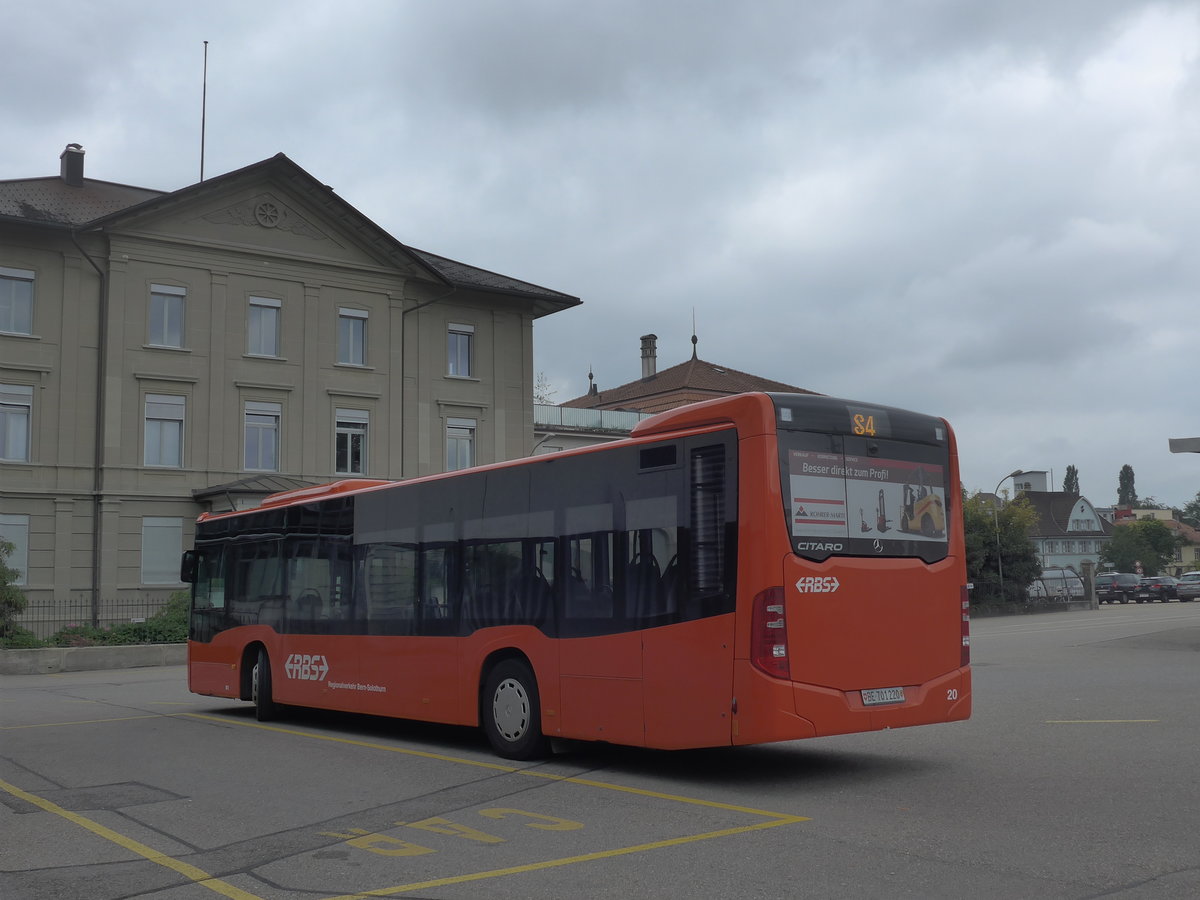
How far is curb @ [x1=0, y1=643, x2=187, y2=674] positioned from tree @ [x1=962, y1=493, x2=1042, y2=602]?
3583 centimetres

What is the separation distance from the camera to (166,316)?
38500mm

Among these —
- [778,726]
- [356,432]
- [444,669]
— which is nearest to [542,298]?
[356,432]

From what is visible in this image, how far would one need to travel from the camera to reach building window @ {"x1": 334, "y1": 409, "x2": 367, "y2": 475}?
41.3m

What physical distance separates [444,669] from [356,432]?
30.1m

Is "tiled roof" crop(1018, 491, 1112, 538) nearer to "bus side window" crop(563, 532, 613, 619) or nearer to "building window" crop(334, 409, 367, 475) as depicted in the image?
"building window" crop(334, 409, 367, 475)

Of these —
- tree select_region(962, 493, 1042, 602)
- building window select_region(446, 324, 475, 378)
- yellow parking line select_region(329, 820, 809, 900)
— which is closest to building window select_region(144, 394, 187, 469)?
building window select_region(446, 324, 475, 378)

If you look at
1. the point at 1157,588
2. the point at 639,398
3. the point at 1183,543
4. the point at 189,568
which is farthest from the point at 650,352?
the point at 1183,543

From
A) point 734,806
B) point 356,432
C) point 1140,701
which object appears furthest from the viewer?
point 356,432

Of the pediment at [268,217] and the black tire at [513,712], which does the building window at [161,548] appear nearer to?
the pediment at [268,217]

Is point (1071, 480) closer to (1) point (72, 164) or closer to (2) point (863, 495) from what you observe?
(1) point (72, 164)

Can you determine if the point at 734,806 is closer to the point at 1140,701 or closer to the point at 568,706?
the point at 568,706

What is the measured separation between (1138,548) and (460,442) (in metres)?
102

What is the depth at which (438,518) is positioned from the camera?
13.0 m

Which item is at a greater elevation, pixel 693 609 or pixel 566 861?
pixel 693 609
